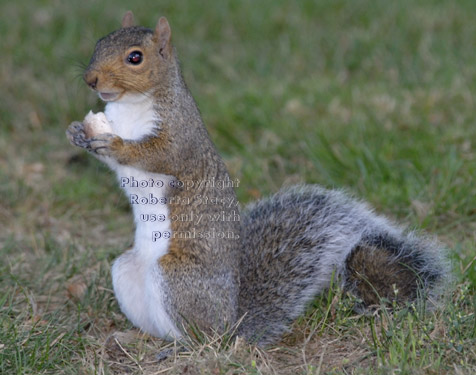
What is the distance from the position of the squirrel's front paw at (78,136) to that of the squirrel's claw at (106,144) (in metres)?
0.03

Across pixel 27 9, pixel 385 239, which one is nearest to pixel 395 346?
pixel 385 239

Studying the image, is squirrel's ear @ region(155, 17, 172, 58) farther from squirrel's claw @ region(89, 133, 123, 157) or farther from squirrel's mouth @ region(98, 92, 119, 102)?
squirrel's claw @ region(89, 133, 123, 157)

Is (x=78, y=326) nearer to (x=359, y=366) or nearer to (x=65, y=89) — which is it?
(x=359, y=366)

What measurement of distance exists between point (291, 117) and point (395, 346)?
2390 mm

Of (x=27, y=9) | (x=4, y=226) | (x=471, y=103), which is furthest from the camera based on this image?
(x=27, y=9)

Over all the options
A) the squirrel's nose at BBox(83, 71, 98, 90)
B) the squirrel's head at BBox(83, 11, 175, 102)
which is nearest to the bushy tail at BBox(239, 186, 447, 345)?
the squirrel's head at BBox(83, 11, 175, 102)

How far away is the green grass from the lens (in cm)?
258

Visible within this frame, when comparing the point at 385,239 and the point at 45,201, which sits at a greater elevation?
the point at 385,239

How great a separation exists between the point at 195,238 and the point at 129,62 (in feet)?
2.24

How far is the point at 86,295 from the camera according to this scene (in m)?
3.15

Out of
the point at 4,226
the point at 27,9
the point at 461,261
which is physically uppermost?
the point at 27,9

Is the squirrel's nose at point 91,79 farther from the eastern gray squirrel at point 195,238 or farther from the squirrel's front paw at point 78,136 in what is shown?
the squirrel's front paw at point 78,136

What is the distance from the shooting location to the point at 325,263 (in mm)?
2779

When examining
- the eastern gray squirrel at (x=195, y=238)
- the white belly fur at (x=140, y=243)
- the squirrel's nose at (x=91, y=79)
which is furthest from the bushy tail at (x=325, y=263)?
the squirrel's nose at (x=91, y=79)
